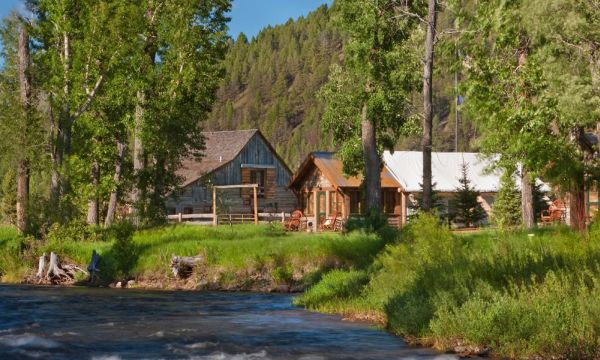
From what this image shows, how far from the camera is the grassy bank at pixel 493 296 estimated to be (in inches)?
423

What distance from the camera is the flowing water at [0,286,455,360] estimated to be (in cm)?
1213

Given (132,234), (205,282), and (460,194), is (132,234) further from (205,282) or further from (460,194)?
(460,194)

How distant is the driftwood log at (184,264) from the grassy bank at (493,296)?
8950 millimetres

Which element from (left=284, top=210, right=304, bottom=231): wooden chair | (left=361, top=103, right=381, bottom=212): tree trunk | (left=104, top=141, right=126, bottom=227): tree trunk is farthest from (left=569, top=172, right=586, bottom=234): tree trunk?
(left=284, top=210, right=304, bottom=231): wooden chair

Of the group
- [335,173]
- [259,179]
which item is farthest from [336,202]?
[259,179]

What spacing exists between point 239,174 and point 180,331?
4085cm

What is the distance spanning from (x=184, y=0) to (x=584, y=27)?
20.5 m

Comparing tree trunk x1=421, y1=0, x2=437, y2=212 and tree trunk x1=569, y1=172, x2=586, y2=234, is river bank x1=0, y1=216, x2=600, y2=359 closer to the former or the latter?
tree trunk x1=569, y1=172, x2=586, y2=234

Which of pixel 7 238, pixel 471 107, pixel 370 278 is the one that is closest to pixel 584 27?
pixel 471 107

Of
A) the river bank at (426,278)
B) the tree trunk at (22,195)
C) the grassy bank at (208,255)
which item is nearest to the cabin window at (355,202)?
the grassy bank at (208,255)

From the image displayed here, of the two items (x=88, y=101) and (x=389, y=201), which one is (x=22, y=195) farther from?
(x=389, y=201)

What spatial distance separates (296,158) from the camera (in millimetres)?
170625

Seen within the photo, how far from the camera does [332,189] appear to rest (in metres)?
46.8

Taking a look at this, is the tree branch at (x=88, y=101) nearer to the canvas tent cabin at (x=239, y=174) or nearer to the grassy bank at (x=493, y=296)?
the canvas tent cabin at (x=239, y=174)
